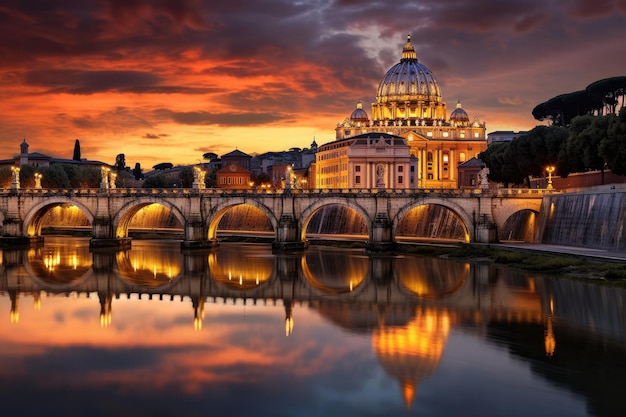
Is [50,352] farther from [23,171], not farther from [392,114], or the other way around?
[392,114]

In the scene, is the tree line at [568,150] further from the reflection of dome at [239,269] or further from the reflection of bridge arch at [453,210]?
the reflection of dome at [239,269]

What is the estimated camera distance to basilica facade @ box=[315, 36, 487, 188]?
16675 cm

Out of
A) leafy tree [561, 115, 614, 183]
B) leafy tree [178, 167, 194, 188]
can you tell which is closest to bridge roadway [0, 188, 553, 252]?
leafy tree [561, 115, 614, 183]

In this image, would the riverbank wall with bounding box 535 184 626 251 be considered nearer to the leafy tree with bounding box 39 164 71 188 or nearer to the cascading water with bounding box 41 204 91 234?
the cascading water with bounding box 41 204 91 234

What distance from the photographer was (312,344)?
34.5 meters

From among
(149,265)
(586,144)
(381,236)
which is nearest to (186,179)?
(381,236)

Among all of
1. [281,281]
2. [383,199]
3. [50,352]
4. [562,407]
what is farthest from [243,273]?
[562,407]

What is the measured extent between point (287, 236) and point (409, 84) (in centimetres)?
11973

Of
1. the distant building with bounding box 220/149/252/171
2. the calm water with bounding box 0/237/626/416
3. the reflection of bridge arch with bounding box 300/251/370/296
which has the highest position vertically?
the distant building with bounding box 220/149/252/171

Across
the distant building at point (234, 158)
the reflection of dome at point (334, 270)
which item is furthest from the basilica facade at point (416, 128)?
the reflection of dome at point (334, 270)

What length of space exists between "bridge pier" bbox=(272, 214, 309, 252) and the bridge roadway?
9 centimetres

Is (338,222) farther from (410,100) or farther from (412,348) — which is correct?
(410,100)

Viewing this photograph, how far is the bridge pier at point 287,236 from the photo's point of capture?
247 ft

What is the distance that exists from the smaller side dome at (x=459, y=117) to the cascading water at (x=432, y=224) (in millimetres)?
99586
